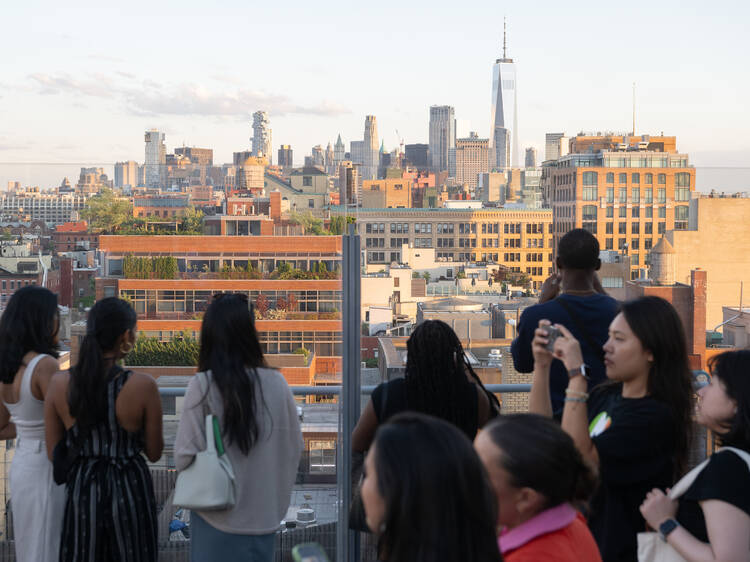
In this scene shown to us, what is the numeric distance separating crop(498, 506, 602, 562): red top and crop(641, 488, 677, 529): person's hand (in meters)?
0.52

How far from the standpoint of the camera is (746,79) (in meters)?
85.0

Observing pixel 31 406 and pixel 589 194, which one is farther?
pixel 589 194

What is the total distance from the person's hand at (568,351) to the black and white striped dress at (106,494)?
136 cm

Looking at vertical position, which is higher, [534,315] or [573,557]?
[534,315]

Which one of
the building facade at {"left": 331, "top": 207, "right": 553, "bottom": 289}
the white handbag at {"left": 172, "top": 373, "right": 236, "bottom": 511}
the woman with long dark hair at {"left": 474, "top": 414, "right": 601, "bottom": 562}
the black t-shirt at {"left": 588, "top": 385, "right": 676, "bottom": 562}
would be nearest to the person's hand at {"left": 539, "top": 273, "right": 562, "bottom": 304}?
the black t-shirt at {"left": 588, "top": 385, "right": 676, "bottom": 562}

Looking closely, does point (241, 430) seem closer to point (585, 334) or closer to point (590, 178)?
point (585, 334)

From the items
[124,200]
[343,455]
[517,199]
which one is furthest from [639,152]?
[343,455]

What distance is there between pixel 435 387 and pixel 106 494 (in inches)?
43.8

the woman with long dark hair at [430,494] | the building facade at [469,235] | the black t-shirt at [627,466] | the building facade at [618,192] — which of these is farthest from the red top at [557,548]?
the building facade at [469,235]

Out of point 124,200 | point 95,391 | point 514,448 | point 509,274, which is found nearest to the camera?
point 514,448

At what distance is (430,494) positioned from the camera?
4.91ft

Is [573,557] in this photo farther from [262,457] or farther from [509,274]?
[509,274]

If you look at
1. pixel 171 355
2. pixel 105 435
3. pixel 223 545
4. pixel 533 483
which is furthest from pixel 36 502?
pixel 171 355

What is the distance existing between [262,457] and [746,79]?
3587 inches
